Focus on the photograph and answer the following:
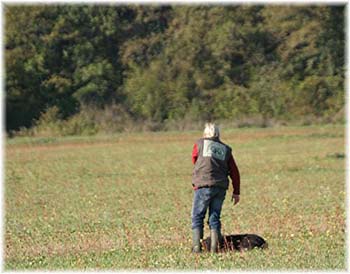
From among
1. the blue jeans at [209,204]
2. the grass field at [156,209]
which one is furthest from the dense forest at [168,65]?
the blue jeans at [209,204]

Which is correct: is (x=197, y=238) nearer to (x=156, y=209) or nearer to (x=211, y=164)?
(x=211, y=164)

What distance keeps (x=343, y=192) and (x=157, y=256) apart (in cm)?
929

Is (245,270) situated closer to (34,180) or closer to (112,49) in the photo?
(34,180)

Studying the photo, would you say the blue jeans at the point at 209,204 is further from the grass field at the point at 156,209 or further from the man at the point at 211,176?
the grass field at the point at 156,209

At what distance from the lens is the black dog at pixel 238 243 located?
10.8 metres

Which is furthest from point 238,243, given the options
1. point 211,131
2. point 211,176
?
point 211,131

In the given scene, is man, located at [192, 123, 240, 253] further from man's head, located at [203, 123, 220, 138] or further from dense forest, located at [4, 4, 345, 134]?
dense forest, located at [4, 4, 345, 134]

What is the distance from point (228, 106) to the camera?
51.9 meters

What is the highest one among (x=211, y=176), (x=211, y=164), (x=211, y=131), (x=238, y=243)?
(x=211, y=131)

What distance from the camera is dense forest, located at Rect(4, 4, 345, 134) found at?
49844 millimetres

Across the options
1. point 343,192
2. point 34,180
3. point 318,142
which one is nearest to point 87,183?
point 34,180

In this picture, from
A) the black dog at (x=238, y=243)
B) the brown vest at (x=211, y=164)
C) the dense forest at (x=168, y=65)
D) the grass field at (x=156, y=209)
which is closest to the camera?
the grass field at (x=156, y=209)

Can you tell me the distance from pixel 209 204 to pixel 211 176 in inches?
13.4

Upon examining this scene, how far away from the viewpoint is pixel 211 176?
10.7m
